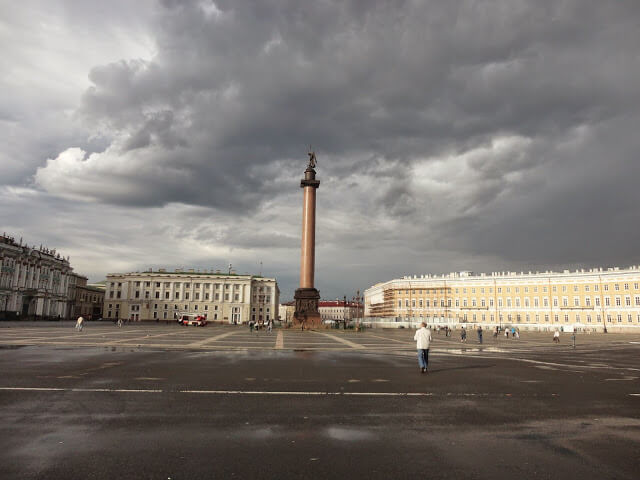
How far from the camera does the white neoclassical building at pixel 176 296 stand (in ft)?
431

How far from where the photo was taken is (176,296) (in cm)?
13450

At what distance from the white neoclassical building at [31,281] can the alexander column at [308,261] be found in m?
59.6

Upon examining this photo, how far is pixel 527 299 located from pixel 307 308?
80.5 meters

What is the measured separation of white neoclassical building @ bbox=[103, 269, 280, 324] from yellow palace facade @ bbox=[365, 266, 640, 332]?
166 ft

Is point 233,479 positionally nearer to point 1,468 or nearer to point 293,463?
point 293,463

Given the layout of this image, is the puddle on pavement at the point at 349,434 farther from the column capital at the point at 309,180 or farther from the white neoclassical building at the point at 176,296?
the white neoclassical building at the point at 176,296

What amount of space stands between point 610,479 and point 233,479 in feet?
14.7

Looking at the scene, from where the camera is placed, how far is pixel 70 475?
192 inches

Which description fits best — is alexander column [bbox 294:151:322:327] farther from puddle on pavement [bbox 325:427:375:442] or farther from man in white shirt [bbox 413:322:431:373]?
puddle on pavement [bbox 325:427:375:442]

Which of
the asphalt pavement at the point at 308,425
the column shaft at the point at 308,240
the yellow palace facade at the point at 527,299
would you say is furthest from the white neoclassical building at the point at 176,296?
the asphalt pavement at the point at 308,425

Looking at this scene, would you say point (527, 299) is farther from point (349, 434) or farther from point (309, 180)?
point (349, 434)

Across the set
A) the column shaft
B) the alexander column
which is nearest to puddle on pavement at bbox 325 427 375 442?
the alexander column

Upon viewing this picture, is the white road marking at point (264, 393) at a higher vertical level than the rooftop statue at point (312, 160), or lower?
lower

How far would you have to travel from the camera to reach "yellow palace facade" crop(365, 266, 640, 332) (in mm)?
99812
